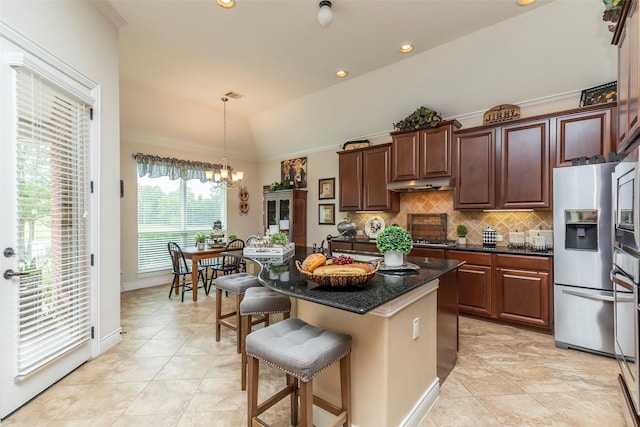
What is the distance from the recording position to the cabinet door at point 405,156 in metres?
4.18

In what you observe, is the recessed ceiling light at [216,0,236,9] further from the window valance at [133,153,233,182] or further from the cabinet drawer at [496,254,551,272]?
the cabinet drawer at [496,254,551,272]

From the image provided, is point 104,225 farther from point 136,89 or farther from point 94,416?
point 136,89

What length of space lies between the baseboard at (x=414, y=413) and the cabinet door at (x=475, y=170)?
2592 millimetres

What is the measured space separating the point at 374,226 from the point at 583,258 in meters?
2.82

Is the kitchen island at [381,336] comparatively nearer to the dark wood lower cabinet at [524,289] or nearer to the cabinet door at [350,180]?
the dark wood lower cabinet at [524,289]

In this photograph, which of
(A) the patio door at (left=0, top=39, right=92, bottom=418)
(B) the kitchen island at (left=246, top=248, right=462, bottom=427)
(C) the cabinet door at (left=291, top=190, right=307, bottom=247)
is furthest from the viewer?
(C) the cabinet door at (left=291, top=190, right=307, bottom=247)

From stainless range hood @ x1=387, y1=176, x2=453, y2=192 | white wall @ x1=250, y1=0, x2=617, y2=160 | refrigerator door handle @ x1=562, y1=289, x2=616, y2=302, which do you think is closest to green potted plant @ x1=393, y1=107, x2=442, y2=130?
white wall @ x1=250, y1=0, x2=617, y2=160

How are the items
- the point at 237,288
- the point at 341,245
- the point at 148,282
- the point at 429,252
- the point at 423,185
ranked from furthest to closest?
the point at 148,282 < the point at 341,245 < the point at 423,185 < the point at 429,252 < the point at 237,288

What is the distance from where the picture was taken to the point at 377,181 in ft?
15.6

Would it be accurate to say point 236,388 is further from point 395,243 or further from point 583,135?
point 583,135

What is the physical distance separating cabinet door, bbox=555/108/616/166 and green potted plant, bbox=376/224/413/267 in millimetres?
2541

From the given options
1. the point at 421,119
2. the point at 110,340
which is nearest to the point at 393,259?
the point at 421,119

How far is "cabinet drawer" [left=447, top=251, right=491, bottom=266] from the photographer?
Answer: 3428 millimetres

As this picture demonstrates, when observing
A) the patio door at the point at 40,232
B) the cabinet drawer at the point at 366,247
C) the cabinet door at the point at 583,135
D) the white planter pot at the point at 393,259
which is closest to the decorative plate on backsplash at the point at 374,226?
the cabinet drawer at the point at 366,247
